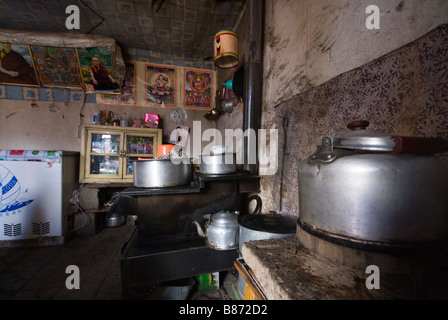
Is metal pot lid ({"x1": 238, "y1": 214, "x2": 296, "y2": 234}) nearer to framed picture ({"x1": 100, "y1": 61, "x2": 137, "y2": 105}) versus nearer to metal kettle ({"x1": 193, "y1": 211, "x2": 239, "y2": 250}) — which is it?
metal kettle ({"x1": 193, "y1": 211, "x2": 239, "y2": 250})

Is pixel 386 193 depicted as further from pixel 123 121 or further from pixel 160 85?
pixel 160 85

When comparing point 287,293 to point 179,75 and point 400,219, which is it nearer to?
point 400,219

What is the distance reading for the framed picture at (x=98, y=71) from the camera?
4129 millimetres

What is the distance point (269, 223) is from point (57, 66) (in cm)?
579

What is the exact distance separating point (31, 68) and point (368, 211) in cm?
653

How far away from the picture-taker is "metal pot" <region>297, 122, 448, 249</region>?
0.55 metres

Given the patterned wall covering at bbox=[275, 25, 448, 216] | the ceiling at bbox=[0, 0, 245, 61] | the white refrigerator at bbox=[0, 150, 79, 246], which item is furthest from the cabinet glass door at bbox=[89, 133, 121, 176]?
the patterned wall covering at bbox=[275, 25, 448, 216]

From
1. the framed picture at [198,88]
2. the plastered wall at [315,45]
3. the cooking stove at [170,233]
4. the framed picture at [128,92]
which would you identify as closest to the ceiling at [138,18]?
the framed picture at [128,92]

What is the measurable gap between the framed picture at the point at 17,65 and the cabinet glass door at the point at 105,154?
2032 mm

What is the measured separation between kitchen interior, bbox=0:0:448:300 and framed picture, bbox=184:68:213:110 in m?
0.03

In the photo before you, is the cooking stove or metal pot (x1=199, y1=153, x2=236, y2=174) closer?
the cooking stove

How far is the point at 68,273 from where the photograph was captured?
2.61 meters
